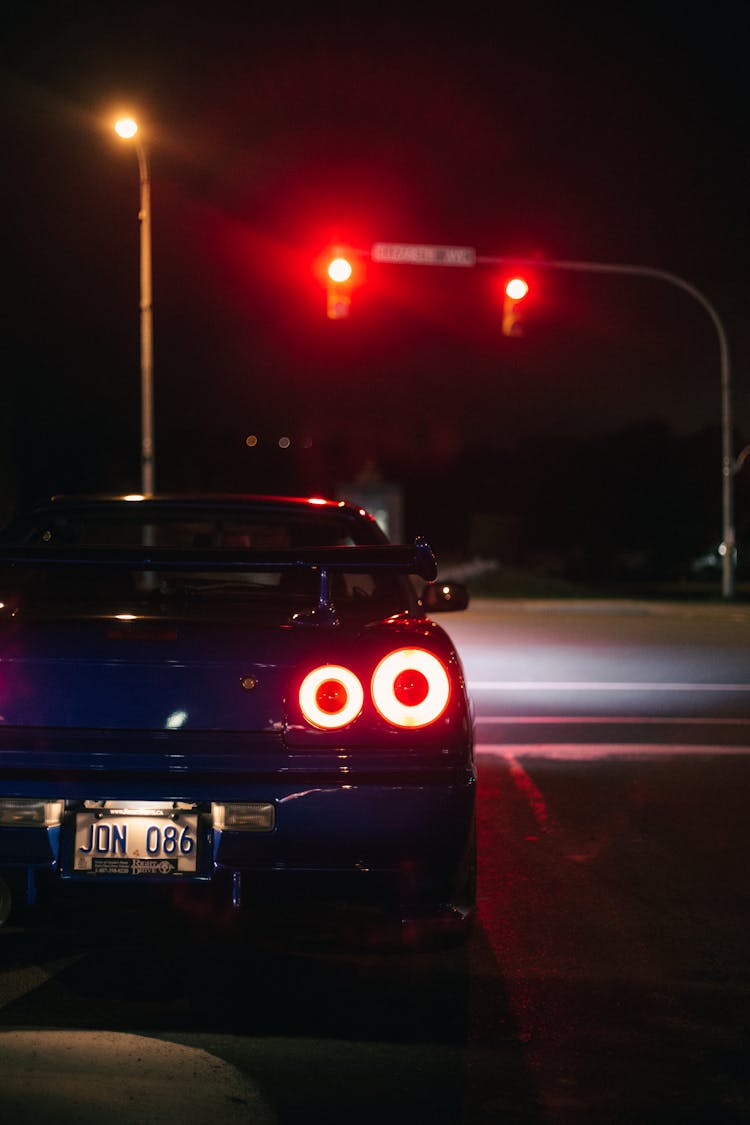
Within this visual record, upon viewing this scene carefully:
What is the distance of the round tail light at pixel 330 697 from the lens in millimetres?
3824

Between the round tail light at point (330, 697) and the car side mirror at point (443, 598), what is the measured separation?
6.55ft

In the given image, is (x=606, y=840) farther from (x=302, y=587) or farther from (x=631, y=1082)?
(x=631, y=1082)

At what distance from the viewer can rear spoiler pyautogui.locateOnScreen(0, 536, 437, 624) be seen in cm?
396

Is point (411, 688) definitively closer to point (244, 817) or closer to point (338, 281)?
point (244, 817)

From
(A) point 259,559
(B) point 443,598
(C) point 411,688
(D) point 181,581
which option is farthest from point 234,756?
(B) point 443,598

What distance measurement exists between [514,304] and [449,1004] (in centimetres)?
1543

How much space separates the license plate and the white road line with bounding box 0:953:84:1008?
2.24 ft

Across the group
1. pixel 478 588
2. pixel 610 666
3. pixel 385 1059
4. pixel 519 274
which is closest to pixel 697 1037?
pixel 385 1059

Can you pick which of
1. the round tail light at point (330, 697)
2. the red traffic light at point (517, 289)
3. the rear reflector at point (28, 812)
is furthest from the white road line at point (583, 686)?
the rear reflector at point (28, 812)

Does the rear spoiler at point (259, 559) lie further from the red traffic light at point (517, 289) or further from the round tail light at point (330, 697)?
the red traffic light at point (517, 289)

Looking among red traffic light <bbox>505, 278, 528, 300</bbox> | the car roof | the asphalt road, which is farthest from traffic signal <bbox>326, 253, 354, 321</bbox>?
the car roof

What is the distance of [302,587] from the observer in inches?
215

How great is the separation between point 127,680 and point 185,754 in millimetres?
276

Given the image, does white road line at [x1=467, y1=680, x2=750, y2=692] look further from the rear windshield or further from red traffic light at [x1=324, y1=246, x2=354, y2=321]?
the rear windshield
